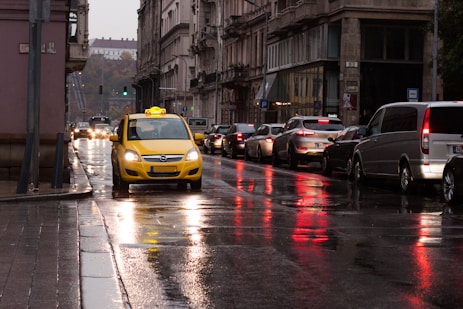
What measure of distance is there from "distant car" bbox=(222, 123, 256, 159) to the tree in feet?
30.3

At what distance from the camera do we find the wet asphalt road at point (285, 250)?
26.2 ft

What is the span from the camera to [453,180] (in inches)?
683

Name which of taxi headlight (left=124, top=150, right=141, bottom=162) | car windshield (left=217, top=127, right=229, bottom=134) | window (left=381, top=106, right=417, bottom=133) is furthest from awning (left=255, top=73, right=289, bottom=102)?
taxi headlight (left=124, top=150, right=141, bottom=162)

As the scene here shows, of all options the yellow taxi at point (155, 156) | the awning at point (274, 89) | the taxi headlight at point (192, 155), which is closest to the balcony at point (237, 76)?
the awning at point (274, 89)

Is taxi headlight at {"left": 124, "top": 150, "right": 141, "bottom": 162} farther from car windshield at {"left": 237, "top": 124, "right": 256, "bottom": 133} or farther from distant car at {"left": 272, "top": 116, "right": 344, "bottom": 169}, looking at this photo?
car windshield at {"left": 237, "top": 124, "right": 256, "bottom": 133}

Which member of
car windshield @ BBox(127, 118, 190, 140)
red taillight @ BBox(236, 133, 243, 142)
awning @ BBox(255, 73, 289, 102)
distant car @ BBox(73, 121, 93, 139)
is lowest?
distant car @ BBox(73, 121, 93, 139)

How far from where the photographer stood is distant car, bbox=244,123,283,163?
3728 cm

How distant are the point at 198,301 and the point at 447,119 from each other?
12.7 meters

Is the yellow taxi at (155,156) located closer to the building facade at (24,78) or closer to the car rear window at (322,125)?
the building facade at (24,78)

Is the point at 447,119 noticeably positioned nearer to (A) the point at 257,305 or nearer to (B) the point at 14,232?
(B) the point at 14,232

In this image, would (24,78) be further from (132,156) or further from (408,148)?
(408,148)

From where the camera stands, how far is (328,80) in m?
56.2

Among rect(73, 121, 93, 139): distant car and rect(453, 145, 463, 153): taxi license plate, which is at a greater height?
rect(453, 145, 463, 153): taxi license plate

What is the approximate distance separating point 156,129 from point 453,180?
23.5ft
